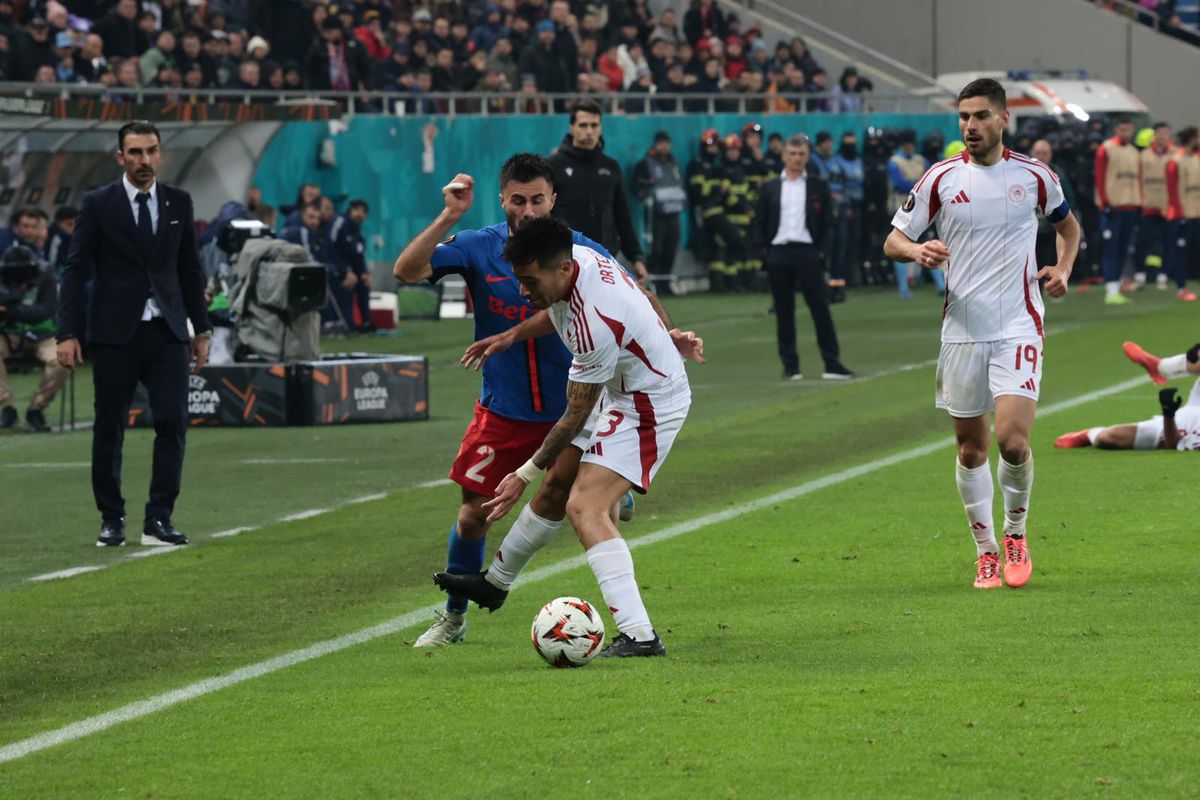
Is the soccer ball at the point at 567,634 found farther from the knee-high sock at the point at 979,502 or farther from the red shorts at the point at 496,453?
the knee-high sock at the point at 979,502

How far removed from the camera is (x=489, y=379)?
8773 millimetres

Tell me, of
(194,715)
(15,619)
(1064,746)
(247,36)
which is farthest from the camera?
(247,36)

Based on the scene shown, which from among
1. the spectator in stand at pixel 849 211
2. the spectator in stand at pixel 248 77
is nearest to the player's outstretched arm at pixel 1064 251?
the spectator in stand at pixel 248 77

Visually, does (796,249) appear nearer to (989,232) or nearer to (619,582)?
(989,232)

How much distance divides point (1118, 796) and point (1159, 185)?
28184 millimetres

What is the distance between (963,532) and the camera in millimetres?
11398

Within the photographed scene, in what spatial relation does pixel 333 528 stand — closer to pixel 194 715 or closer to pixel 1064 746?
pixel 194 715

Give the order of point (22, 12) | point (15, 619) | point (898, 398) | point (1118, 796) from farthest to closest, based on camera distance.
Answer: point (22, 12)
point (898, 398)
point (15, 619)
point (1118, 796)

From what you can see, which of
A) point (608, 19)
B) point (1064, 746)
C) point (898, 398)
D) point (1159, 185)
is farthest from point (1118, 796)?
point (608, 19)

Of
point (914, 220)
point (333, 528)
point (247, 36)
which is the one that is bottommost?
point (333, 528)

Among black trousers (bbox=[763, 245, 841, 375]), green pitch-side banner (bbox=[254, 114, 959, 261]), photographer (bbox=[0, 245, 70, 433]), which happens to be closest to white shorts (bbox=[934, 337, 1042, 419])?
photographer (bbox=[0, 245, 70, 433])

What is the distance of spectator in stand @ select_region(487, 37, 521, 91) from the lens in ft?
109

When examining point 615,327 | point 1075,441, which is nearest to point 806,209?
point 1075,441

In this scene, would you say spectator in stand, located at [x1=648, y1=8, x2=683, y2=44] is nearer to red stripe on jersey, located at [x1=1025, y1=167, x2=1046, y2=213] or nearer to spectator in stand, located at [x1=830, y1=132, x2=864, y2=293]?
spectator in stand, located at [x1=830, y1=132, x2=864, y2=293]
